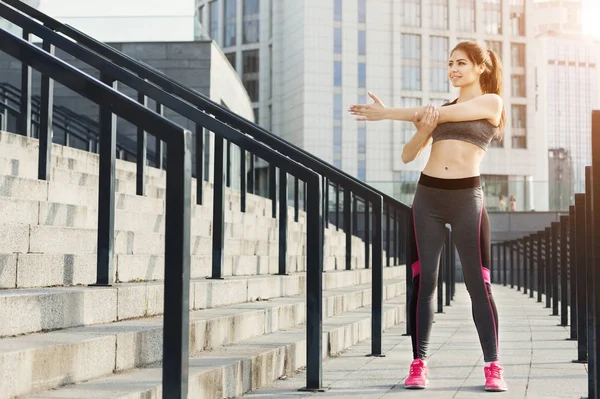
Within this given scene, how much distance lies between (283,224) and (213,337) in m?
2.05

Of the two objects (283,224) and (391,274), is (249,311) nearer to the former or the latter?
(283,224)

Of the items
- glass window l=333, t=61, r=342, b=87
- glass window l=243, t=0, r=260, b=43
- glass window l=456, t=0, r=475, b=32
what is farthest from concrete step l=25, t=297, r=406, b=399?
glass window l=456, t=0, r=475, b=32

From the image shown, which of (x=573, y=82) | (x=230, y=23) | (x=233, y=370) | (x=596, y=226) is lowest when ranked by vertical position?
(x=233, y=370)

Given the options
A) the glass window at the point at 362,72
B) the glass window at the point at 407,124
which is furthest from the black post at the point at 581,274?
the glass window at the point at 362,72

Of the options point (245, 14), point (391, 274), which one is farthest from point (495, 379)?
point (245, 14)

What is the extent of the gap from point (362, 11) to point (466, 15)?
7954 millimetres

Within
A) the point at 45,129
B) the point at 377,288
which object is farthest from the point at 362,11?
the point at 45,129

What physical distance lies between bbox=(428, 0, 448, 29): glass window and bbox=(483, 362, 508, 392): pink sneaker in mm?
60960

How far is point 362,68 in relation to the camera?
61844 mm

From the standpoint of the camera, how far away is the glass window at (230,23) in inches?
2589

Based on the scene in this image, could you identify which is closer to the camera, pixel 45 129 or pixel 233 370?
pixel 233 370

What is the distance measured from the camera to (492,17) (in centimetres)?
6475

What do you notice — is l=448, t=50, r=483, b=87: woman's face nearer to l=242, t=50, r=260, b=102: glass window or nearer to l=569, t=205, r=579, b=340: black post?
l=569, t=205, r=579, b=340: black post

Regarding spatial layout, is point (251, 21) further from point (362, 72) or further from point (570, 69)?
point (570, 69)
